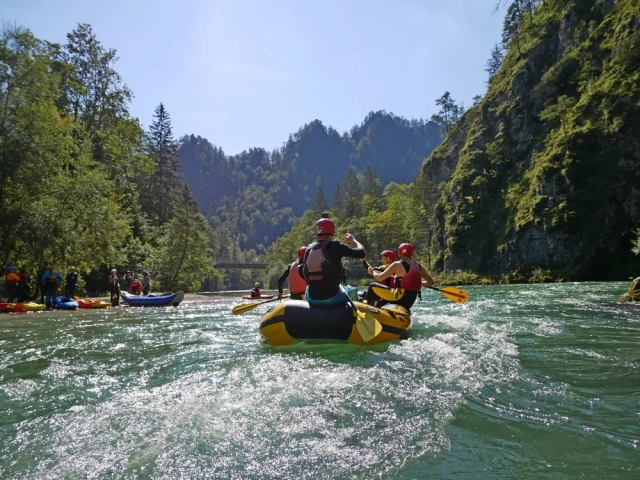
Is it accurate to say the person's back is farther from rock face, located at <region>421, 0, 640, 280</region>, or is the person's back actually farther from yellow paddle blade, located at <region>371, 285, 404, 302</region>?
rock face, located at <region>421, 0, 640, 280</region>

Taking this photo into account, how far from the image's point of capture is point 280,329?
7109 mm

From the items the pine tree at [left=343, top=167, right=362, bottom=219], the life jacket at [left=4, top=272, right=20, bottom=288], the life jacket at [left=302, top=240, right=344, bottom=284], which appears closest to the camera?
the life jacket at [left=302, top=240, right=344, bottom=284]

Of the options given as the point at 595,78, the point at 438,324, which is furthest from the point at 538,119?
the point at 438,324

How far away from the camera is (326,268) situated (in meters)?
7.13

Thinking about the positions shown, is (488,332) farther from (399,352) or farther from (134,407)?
(134,407)

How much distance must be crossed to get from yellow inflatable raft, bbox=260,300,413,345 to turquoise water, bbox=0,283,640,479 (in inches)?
8.7

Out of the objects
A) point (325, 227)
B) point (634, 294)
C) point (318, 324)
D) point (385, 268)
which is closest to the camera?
point (318, 324)

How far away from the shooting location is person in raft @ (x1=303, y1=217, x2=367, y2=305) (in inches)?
280

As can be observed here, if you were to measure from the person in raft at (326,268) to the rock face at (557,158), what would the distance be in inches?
1182

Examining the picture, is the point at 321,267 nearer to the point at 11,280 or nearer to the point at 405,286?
the point at 405,286

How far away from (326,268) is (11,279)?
15.0 metres

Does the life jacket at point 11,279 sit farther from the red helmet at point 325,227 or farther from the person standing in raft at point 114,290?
the red helmet at point 325,227

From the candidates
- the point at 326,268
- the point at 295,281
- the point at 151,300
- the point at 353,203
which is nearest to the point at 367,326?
the point at 326,268

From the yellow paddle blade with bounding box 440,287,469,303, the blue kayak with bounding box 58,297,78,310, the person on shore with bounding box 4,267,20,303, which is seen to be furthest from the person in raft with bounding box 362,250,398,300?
the person on shore with bounding box 4,267,20,303
